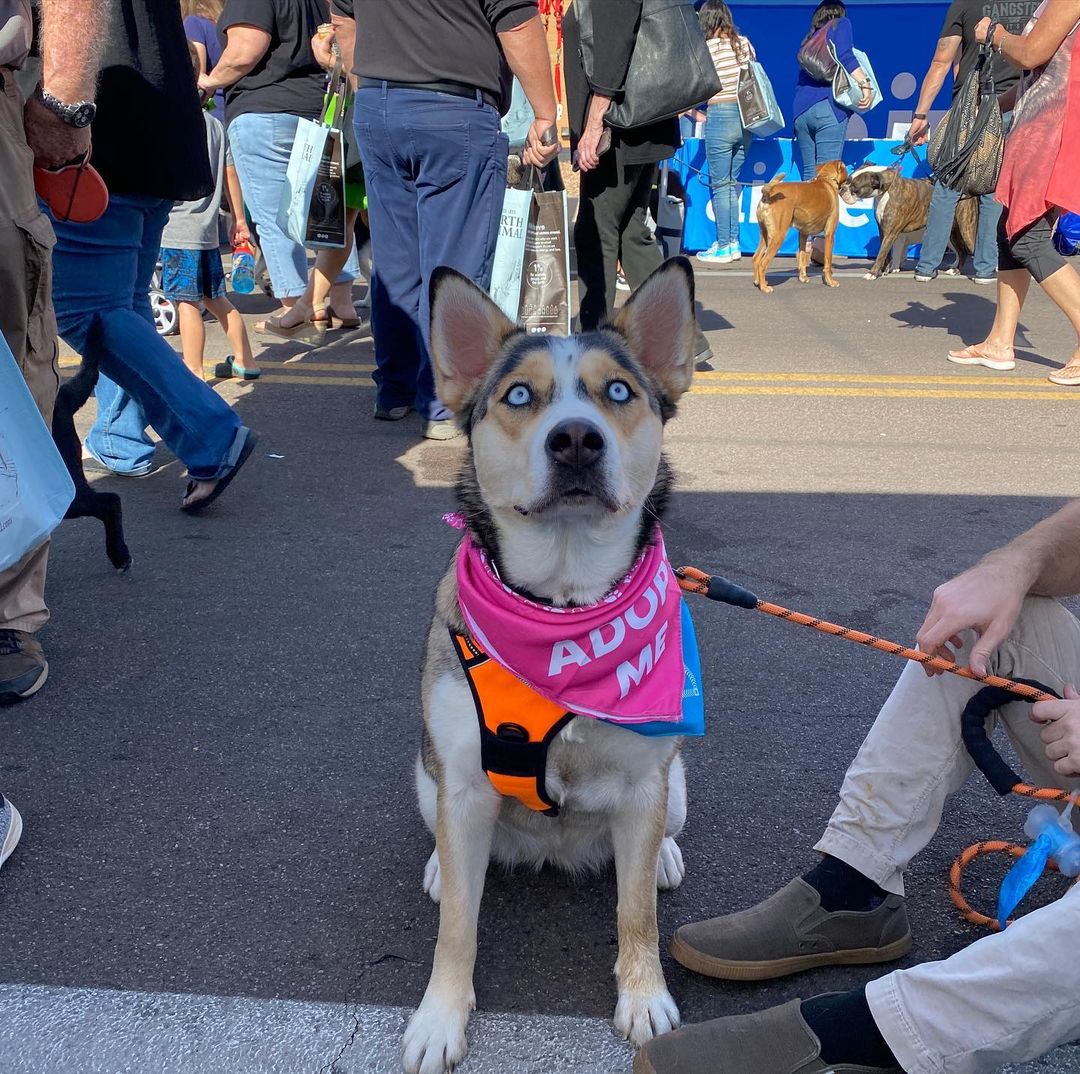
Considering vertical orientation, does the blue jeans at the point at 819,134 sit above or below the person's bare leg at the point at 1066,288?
below

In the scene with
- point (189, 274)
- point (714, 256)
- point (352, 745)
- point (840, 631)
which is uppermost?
point (840, 631)

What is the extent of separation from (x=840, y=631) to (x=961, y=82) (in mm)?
7692

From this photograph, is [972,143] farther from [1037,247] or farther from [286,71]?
[286,71]

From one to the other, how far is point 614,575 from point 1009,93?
20.1 ft

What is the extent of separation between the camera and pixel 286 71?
7.10m

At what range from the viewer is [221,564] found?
14.2 ft

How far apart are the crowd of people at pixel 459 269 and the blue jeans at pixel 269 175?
0.02 metres

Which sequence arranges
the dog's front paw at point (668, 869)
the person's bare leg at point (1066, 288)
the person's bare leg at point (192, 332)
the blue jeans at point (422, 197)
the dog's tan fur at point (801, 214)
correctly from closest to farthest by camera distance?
1. the dog's front paw at point (668, 869)
2. the blue jeans at point (422, 197)
3. the person's bare leg at point (192, 332)
4. the person's bare leg at point (1066, 288)
5. the dog's tan fur at point (801, 214)

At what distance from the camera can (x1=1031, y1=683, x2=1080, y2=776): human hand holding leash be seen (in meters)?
1.93

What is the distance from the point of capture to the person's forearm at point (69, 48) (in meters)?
3.19

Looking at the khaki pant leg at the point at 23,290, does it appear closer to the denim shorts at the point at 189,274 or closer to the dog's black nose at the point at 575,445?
the dog's black nose at the point at 575,445

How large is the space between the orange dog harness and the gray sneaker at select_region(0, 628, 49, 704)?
1.85 metres

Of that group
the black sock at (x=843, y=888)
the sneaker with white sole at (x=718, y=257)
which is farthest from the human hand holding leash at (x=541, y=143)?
the sneaker with white sole at (x=718, y=257)

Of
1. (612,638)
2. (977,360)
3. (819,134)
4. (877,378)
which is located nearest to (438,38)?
(877,378)
